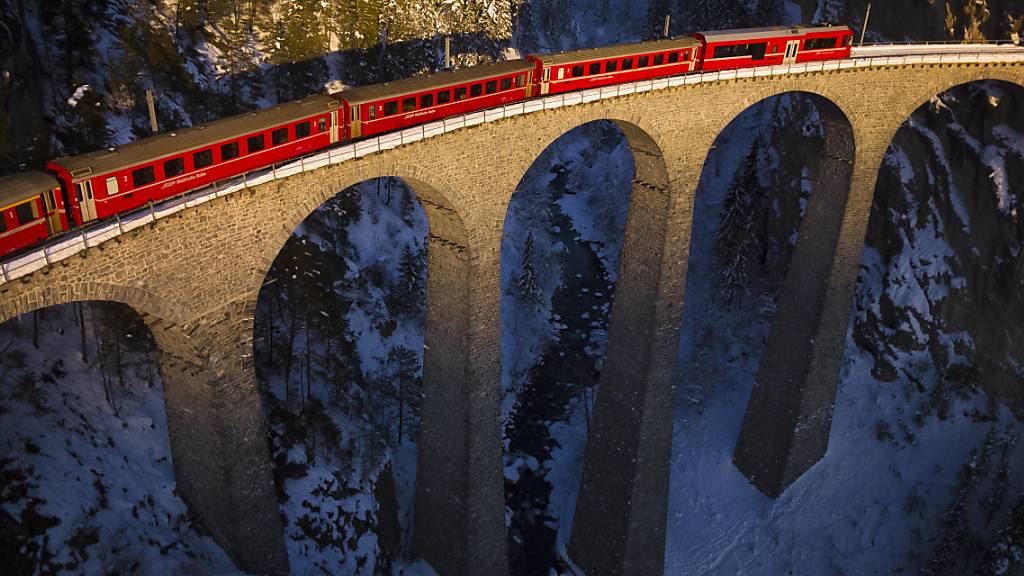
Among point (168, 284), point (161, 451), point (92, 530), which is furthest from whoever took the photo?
point (161, 451)

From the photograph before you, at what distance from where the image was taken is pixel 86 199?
20047 mm

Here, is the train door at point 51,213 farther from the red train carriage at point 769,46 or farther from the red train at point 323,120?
the red train carriage at point 769,46

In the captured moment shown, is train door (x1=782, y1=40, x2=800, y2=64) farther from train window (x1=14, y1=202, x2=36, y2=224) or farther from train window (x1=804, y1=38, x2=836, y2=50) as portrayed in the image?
train window (x1=14, y1=202, x2=36, y2=224)

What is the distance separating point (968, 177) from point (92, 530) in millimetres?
47806

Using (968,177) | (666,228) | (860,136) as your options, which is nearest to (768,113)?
(968,177)

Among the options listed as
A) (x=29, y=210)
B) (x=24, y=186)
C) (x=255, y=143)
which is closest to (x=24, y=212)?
(x=29, y=210)

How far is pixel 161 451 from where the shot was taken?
1090 inches

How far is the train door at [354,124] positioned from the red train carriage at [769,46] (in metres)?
15.6

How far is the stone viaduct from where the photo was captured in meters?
21.7

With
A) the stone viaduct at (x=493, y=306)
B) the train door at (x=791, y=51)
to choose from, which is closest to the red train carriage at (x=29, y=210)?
the stone viaduct at (x=493, y=306)

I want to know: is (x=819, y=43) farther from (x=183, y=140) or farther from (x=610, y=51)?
(x=183, y=140)

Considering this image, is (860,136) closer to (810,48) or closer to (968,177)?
(810,48)

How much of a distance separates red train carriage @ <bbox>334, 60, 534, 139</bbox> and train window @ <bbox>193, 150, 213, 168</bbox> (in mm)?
5104

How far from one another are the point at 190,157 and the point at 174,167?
0.52 m
